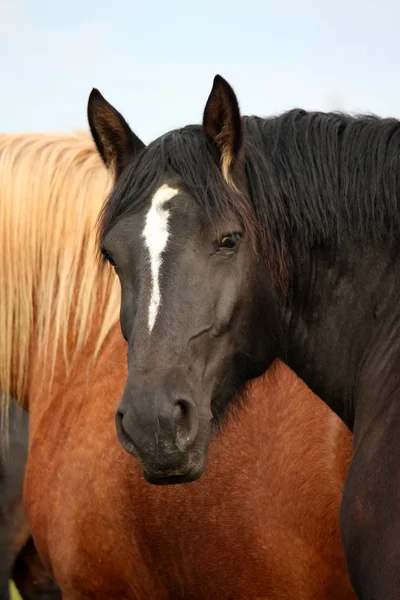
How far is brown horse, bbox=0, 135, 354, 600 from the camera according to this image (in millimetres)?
3814

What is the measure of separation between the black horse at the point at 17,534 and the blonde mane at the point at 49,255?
1.22m

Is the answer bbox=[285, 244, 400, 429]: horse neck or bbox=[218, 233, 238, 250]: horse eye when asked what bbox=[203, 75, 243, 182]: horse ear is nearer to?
bbox=[218, 233, 238, 250]: horse eye

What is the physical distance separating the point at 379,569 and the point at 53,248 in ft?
8.33

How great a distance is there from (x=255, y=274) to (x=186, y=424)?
0.64 meters

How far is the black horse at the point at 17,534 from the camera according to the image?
5922mm

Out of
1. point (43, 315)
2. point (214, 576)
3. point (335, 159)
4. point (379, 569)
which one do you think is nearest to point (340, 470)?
point (214, 576)

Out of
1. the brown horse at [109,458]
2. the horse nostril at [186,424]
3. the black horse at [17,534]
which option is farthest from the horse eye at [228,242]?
the black horse at [17,534]

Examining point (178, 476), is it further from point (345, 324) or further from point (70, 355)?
point (70, 355)

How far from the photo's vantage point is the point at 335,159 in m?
3.37

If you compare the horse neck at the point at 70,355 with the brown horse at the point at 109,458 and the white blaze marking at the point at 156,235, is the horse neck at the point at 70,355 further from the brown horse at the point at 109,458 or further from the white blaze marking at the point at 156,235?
the white blaze marking at the point at 156,235

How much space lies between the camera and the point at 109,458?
415cm

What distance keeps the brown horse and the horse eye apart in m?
0.70

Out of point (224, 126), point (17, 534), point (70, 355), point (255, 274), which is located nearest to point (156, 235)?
point (255, 274)

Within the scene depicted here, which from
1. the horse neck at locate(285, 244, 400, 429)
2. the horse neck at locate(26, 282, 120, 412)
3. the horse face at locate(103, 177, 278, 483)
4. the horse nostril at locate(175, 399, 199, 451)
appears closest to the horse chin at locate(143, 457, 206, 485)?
the horse face at locate(103, 177, 278, 483)
